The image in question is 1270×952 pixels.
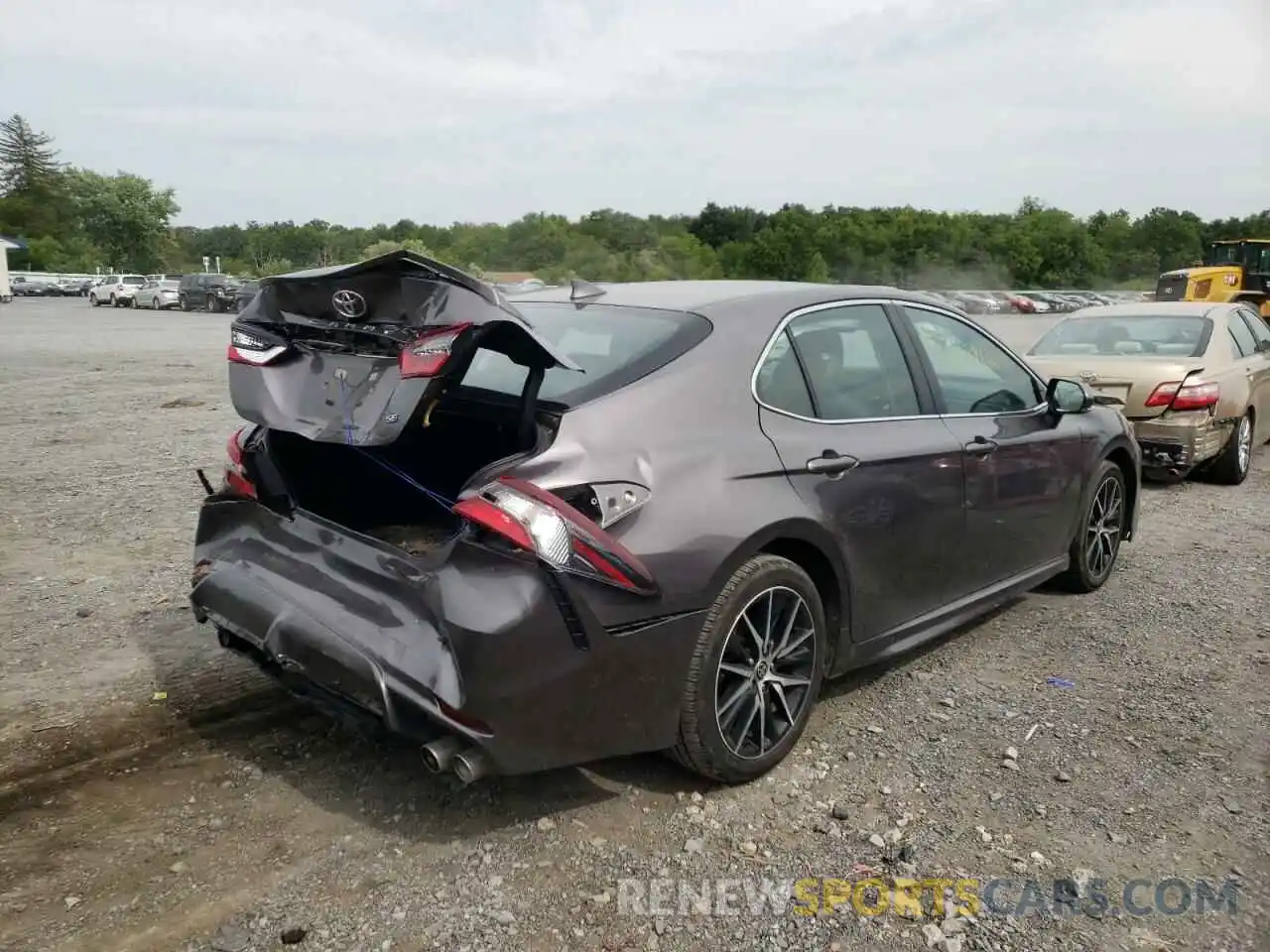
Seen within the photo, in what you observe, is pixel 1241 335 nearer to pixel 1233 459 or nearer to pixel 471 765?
pixel 1233 459

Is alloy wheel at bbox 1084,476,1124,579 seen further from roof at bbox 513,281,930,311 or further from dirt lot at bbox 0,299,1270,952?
roof at bbox 513,281,930,311

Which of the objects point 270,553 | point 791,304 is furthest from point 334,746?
point 791,304

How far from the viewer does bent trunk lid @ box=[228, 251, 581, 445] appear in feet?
9.03

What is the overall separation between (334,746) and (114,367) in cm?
1604

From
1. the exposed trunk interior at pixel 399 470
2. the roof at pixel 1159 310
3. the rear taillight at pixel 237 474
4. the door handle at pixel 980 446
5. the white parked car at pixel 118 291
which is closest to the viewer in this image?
the exposed trunk interior at pixel 399 470

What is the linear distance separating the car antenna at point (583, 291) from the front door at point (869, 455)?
0.79 meters

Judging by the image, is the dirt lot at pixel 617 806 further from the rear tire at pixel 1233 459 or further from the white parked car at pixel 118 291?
the white parked car at pixel 118 291

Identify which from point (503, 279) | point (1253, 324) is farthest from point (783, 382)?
point (1253, 324)

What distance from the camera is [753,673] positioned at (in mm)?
3244

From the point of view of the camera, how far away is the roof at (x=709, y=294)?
3582 mm

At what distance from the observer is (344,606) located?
117 inches

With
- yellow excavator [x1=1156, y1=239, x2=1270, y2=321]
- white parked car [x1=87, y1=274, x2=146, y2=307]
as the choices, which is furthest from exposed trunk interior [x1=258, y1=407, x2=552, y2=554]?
white parked car [x1=87, y1=274, x2=146, y2=307]

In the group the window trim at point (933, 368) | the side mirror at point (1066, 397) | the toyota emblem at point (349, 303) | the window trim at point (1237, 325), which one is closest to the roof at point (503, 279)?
the toyota emblem at point (349, 303)

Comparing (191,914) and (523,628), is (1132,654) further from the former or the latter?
(191,914)
